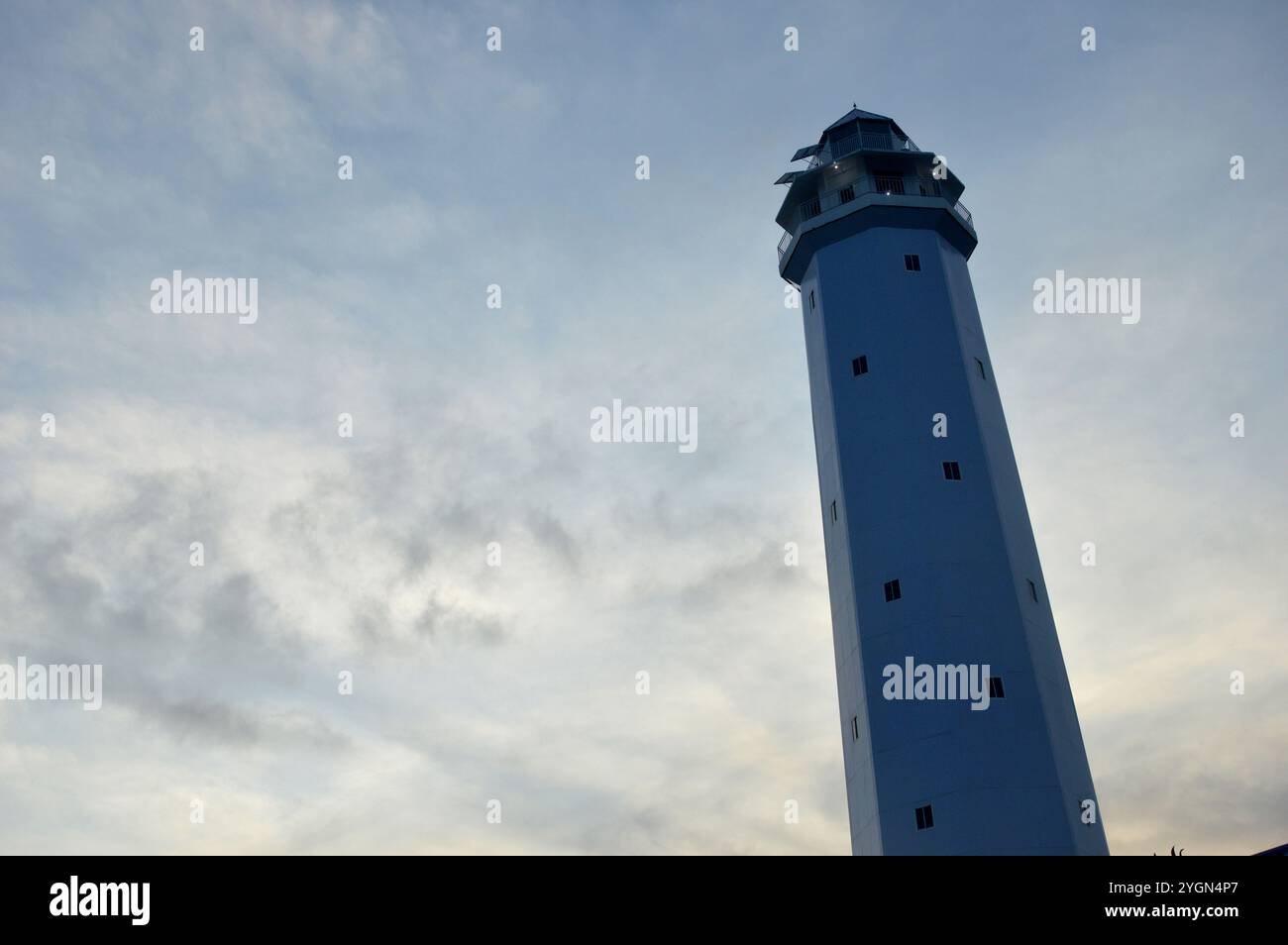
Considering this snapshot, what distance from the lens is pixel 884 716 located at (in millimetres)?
42625

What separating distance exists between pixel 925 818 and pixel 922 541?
37.7 ft

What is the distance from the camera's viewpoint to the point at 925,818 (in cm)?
4009

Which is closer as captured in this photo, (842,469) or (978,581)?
(978,581)

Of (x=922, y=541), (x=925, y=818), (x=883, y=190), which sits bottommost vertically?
(x=925, y=818)
